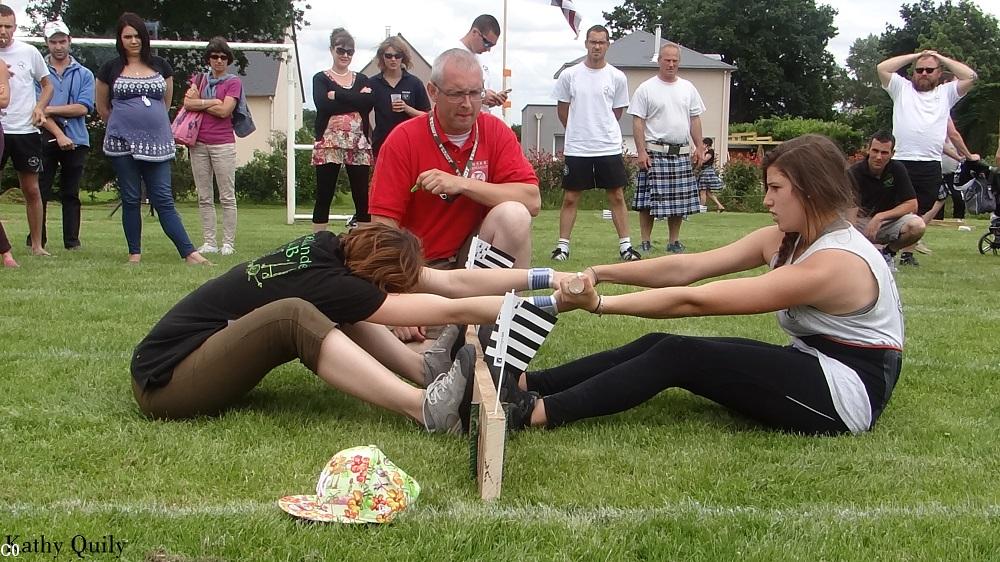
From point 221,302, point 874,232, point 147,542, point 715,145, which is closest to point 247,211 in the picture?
point 874,232

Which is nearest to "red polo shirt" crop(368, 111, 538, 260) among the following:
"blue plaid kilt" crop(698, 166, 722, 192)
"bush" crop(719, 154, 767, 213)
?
"blue plaid kilt" crop(698, 166, 722, 192)

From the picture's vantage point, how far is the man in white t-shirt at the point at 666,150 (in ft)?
32.9

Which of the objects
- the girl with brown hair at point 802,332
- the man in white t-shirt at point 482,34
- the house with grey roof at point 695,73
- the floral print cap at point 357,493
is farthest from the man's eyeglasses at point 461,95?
the house with grey roof at point 695,73

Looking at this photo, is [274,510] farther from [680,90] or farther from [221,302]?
[680,90]

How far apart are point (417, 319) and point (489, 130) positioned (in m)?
1.85

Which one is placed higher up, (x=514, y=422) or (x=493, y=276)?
(x=493, y=276)

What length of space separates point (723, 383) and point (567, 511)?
3.32 feet

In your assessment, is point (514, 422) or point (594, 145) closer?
point (514, 422)

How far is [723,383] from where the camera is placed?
136 inches

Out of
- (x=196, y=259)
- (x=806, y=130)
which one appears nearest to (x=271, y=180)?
(x=196, y=259)

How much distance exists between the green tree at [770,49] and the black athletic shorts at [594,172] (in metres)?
55.2

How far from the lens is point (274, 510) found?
2611 millimetres

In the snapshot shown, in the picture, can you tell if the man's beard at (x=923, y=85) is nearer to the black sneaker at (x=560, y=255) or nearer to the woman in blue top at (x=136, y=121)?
the black sneaker at (x=560, y=255)

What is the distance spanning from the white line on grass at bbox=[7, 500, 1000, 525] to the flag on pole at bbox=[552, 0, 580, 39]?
10.4 m
